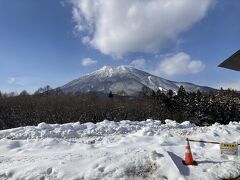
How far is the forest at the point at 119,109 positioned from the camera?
102 feet

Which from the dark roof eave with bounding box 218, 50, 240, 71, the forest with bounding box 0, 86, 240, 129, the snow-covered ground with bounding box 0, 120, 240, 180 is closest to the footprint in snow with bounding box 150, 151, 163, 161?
the snow-covered ground with bounding box 0, 120, 240, 180

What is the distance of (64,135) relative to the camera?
13695 millimetres

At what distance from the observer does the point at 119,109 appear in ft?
114

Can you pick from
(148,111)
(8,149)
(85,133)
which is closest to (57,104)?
(148,111)

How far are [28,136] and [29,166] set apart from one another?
507 cm

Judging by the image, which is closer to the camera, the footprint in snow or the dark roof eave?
the footprint in snow

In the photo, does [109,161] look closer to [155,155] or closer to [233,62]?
[155,155]

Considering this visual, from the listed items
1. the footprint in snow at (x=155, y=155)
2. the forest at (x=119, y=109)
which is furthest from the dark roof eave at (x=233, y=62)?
the forest at (x=119, y=109)

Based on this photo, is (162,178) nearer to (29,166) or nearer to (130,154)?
(130,154)

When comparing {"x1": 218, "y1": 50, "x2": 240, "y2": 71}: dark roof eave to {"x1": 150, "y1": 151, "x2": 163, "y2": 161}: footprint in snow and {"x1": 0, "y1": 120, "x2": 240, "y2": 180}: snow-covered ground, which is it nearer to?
{"x1": 0, "y1": 120, "x2": 240, "y2": 180}: snow-covered ground

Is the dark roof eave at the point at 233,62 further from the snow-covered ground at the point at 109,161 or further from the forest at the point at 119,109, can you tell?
the forest at the point at 119,109

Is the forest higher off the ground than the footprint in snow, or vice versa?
the forest

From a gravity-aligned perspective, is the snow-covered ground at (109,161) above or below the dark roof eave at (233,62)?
below

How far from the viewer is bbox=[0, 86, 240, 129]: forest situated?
102 feet
